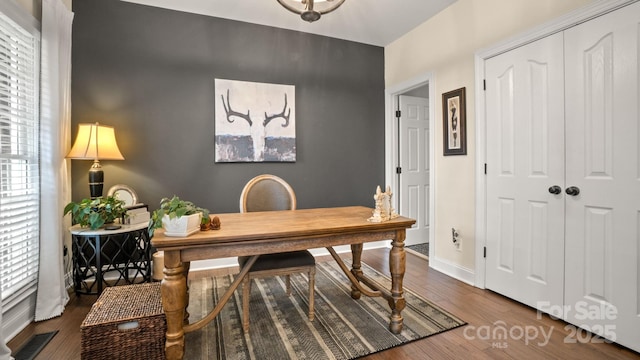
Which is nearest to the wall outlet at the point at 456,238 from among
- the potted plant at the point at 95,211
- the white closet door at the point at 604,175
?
the white closet door at the point at 604,175

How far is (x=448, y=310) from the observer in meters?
2.22

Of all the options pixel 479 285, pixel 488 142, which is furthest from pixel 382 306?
pixel 488 142

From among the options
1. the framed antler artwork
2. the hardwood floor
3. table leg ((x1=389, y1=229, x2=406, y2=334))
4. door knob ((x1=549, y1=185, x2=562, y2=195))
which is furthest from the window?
door knob ((x1=549, y1=185, x2=562, y2=195))

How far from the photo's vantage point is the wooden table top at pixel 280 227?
144 centimetres

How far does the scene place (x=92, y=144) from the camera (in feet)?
7.85

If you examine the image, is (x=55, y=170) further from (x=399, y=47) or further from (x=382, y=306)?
(x=399, y=47)

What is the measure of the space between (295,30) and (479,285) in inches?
130

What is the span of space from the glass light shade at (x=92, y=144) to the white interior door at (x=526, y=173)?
3275mm

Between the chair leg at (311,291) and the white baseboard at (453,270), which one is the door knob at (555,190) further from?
the chair leg at (311,291)

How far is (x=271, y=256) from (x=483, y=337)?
1.47 metres

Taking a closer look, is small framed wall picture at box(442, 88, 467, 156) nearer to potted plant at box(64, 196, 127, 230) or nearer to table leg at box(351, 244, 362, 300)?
table leg at box(351, 244, 362, 300)

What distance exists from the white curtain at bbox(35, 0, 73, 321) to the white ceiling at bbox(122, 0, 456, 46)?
39.1 inches

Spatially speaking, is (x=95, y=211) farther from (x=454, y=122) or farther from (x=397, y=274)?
(x=454, y=122)

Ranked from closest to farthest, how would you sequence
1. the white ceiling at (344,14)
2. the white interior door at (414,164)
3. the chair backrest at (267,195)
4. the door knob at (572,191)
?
the door knob at (572,191) < the chair backrest at (267,195) < the white ceiling at (344,14) < the white interior door at (414,164)
